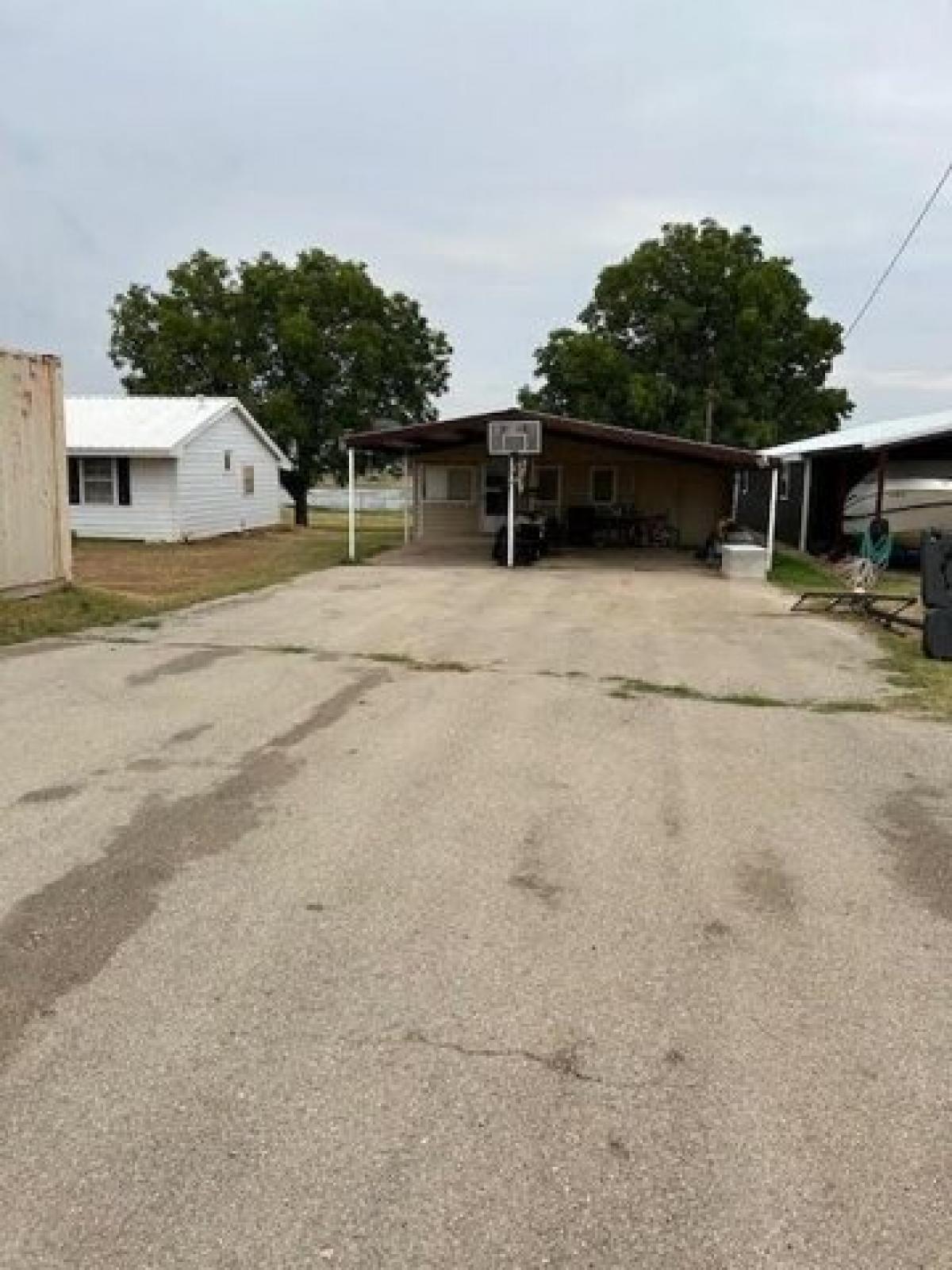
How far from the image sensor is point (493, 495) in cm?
2619

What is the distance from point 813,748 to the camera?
6574 mm

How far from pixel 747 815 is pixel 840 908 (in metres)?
1.11

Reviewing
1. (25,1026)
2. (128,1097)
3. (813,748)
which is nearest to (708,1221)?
(128,1097)

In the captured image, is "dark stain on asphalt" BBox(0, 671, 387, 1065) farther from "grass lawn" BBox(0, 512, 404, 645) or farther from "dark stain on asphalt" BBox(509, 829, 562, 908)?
"grass lawn" BBox(0, 512, 404, 645)

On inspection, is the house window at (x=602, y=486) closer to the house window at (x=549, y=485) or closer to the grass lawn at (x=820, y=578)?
the house window at (x=549, y=485)

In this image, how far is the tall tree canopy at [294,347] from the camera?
3038 cm

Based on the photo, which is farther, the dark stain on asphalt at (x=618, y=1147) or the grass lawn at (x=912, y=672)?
the grass lawn at (x=912, y=672)

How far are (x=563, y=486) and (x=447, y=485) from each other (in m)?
2.90

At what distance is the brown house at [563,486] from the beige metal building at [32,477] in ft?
37.8

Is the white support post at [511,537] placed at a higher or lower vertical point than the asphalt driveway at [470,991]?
higher

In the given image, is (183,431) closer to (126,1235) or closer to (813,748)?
(813,748)

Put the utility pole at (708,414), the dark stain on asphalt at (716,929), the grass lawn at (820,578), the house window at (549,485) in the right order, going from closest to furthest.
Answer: the dark stain on asphalt at (716,929) → the grass lawn at (820,578) → the house window at (549,485) → the utility pole at (708,414)

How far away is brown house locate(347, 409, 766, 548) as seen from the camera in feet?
82.3

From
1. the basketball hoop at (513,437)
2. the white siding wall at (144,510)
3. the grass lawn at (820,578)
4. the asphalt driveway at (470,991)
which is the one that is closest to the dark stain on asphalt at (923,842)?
the asphalt driveway at (470,991)
